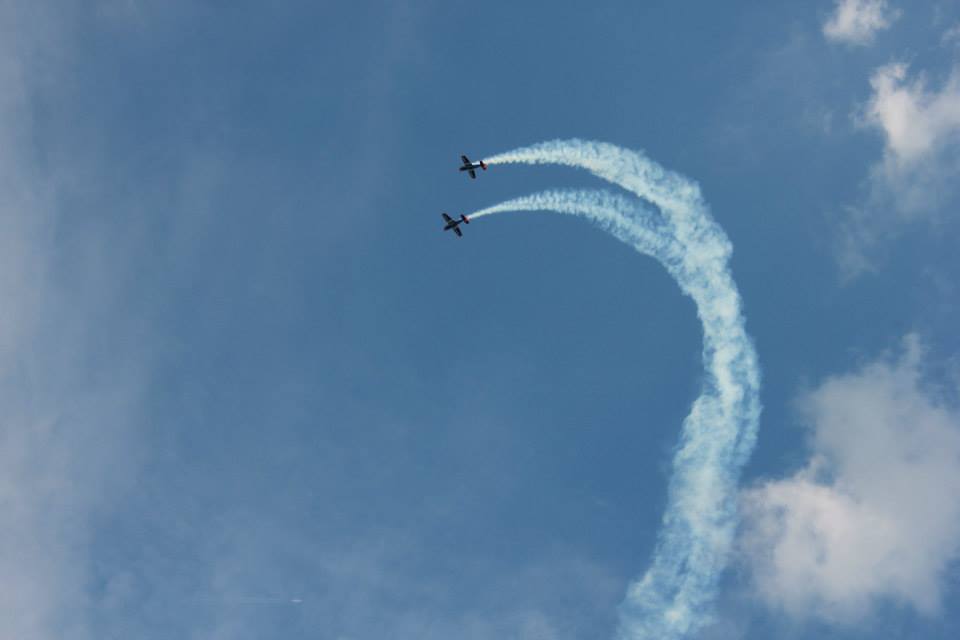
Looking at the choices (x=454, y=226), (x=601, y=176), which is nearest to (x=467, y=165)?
(x=454, y=226)

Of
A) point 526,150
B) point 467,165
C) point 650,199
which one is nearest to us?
point 650,199

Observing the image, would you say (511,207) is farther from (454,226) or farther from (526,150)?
(454,226)

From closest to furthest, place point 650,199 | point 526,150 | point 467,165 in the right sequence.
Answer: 1. point 650,199
2. point 526,150
3. point 467,165

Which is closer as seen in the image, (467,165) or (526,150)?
(526,150)

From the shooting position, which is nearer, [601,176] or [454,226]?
[601,176]

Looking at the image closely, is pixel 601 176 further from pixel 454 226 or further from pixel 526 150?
pixel 454 226

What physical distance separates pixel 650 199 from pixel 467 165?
23.1m

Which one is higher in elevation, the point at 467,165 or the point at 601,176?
the point at 467,165

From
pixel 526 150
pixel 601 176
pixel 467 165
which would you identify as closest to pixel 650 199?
pixel 601 176

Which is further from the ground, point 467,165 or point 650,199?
point 467,165

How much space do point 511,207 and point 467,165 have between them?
35.6 ft

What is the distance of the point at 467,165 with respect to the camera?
3297 inches

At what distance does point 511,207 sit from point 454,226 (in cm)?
1262

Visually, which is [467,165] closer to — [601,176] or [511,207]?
[511,207]
